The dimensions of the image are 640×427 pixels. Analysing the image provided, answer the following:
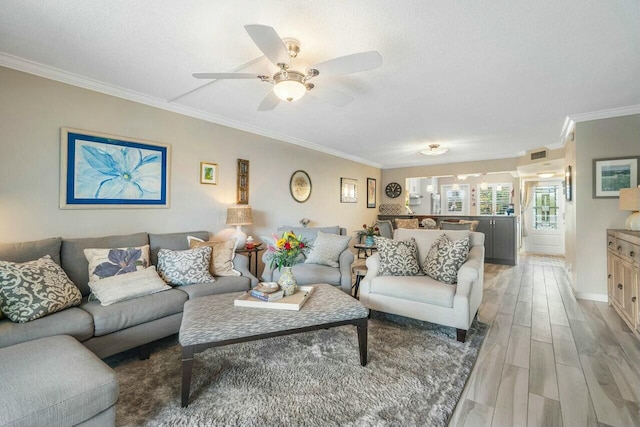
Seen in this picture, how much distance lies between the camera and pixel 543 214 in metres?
7.91

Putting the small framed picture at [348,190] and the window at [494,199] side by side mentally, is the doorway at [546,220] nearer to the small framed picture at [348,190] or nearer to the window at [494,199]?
the window at [494,199]

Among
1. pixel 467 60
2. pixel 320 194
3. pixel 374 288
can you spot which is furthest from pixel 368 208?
pixel 467 60

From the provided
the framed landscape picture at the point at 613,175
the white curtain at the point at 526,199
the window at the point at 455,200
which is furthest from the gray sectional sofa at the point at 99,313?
the window at the point at 455,200

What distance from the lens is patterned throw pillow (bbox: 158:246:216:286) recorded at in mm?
2609

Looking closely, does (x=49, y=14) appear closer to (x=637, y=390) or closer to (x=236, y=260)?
(x=236, y=260)

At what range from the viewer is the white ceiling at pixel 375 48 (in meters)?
1.69

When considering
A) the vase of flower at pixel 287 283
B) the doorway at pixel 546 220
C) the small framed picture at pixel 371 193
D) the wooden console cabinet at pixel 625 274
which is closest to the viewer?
the vase of flower at pixel 287 283

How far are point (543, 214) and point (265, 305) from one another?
29.3ft

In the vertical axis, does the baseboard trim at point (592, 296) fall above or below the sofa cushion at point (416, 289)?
below

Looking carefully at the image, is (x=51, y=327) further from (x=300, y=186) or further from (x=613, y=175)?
(x=613, y=175)

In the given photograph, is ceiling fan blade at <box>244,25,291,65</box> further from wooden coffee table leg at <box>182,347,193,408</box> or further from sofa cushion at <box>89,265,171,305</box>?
sofa cushion at <box>89,265,171,305</box>

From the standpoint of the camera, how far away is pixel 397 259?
293cm

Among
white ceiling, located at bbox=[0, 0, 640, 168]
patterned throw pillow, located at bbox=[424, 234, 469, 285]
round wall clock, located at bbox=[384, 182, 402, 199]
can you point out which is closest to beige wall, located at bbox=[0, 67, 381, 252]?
white ceiling, located at bbox=[0, 0, 640, 168]

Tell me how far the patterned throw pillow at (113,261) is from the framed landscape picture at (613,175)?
17.1 ft
